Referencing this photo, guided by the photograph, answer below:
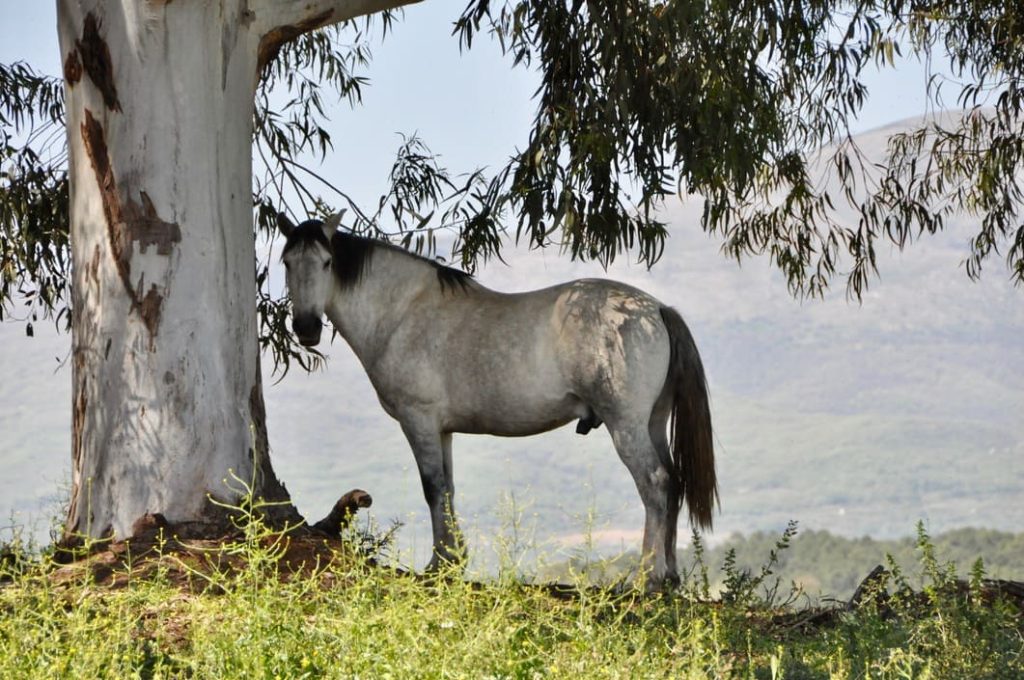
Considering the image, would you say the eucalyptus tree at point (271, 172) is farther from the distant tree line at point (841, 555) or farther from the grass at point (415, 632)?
the distant tree line at point (841, 555)

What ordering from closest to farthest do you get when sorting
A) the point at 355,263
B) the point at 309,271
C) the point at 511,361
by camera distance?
the point at 511,361
the point at 309,271
the point at 355,263

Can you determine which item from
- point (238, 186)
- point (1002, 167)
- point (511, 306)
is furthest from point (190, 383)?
point (1002, 167)

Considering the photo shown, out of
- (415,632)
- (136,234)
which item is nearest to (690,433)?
(136,234)

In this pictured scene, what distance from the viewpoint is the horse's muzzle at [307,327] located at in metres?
7.11

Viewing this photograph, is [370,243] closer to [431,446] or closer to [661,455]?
[431,446]

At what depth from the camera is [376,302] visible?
731 centimetres

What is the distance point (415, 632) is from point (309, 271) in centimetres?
336

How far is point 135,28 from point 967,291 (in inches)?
4444

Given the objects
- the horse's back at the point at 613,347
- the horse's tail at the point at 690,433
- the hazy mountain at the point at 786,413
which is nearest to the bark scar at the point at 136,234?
the horse's back at the point at 613,347

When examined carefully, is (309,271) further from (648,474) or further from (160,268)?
(648,474)

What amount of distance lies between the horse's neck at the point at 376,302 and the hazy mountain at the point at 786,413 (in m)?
52.7

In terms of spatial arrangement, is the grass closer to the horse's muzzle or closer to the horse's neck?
the horse's muzzle

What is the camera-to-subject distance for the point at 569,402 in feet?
22.8

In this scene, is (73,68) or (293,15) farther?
(293,15)
